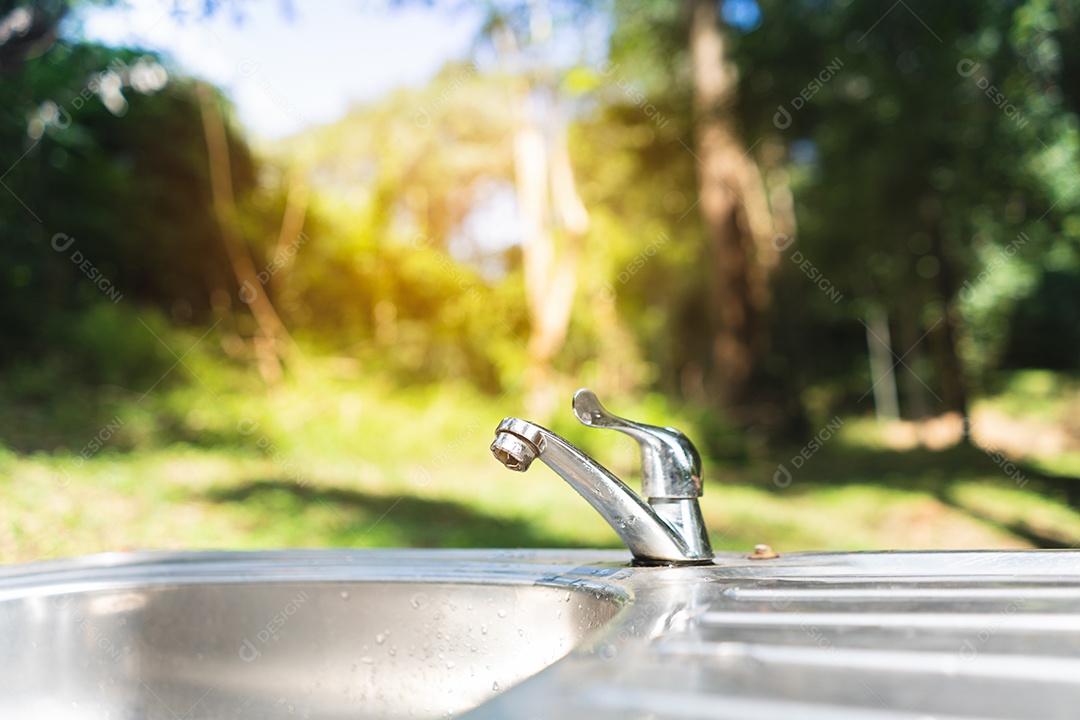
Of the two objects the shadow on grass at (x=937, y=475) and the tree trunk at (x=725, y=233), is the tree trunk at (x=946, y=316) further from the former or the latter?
the tree trunk at (x=725, y=233)

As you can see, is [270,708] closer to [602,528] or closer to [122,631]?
[122,631]

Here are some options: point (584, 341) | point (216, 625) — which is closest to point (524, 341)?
point (584, 341)

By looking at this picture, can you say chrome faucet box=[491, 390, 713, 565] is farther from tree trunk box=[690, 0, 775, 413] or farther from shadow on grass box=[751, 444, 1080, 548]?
tree trunk box=[690, 0, 775, 413]

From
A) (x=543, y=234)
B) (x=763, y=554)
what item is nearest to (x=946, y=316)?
(x=543, y=234)

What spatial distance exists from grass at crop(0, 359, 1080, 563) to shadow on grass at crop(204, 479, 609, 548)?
0.02 metres

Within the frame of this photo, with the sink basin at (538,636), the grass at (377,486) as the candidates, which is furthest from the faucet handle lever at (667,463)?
the grass at (377,486)

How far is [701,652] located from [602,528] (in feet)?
16.1

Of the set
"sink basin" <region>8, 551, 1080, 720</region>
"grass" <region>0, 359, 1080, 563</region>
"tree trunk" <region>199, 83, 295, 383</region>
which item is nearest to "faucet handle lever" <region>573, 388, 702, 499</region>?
"sink basin" <region>8, 551, 1080, 720</region>

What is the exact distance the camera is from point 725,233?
9.36m

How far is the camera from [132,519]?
15.0 feet

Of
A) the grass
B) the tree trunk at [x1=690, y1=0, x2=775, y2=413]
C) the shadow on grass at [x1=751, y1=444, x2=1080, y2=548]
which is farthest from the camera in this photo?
the tree trunk at [x1=690, y1=0, x2=775, y2=413]

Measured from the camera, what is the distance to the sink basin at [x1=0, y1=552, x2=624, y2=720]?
4.23ft

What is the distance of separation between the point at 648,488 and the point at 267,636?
2.30 feet

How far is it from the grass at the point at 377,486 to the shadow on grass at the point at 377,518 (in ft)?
0.06
